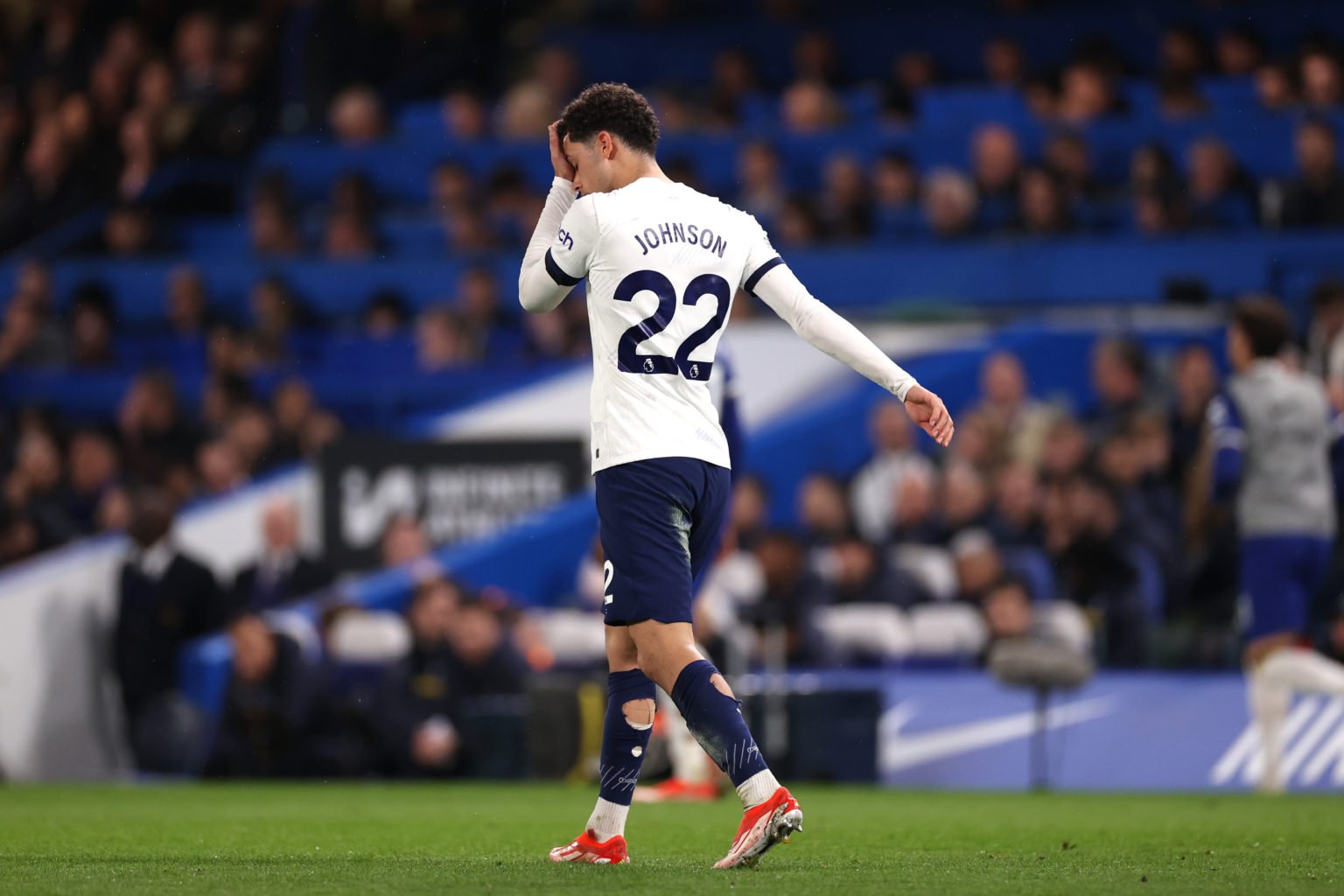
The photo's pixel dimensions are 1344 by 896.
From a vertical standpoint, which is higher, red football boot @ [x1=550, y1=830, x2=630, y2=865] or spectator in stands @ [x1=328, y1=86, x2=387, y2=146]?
spectator in stands @ [x1=328, y1=86, x2=387, y2=146]

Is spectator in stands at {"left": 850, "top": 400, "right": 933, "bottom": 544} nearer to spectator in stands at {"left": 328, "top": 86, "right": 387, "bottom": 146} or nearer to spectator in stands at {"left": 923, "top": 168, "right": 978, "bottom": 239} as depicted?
spectator in stands at {"left": 923, "top": 168, "right": 978, "bottom": 239}

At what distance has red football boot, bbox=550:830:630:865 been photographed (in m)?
5.98

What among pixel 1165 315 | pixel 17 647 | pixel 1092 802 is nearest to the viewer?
pixel 1092 802

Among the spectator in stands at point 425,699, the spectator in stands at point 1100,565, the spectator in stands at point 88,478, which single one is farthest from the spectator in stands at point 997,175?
the spectator in stands at point 88,478

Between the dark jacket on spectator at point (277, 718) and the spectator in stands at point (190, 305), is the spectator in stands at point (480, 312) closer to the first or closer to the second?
the spectator in stands at point (190, 305)

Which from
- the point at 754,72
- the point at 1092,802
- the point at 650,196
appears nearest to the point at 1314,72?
the point at 754,72

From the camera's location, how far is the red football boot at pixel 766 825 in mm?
5562

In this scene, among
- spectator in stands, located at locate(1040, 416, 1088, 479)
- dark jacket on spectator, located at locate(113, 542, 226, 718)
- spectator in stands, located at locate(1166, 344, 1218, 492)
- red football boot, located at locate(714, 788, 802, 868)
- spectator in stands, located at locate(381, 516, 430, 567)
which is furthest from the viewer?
spectator in stands, located at locate(381, 516, 430, 567)

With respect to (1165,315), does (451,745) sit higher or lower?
lower

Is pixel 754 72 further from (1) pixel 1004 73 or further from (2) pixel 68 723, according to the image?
(2) pixel 68 723

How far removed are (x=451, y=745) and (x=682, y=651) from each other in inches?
292

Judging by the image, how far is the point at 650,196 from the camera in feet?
19.6

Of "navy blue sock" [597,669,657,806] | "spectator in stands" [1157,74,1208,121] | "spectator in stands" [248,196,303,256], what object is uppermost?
"spectator in stands" [1157,74,1208,121]

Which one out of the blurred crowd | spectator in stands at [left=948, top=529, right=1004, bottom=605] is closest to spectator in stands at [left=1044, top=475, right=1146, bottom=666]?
spectator in stands at [left=948, top=529, right=1004, bottom=605]
